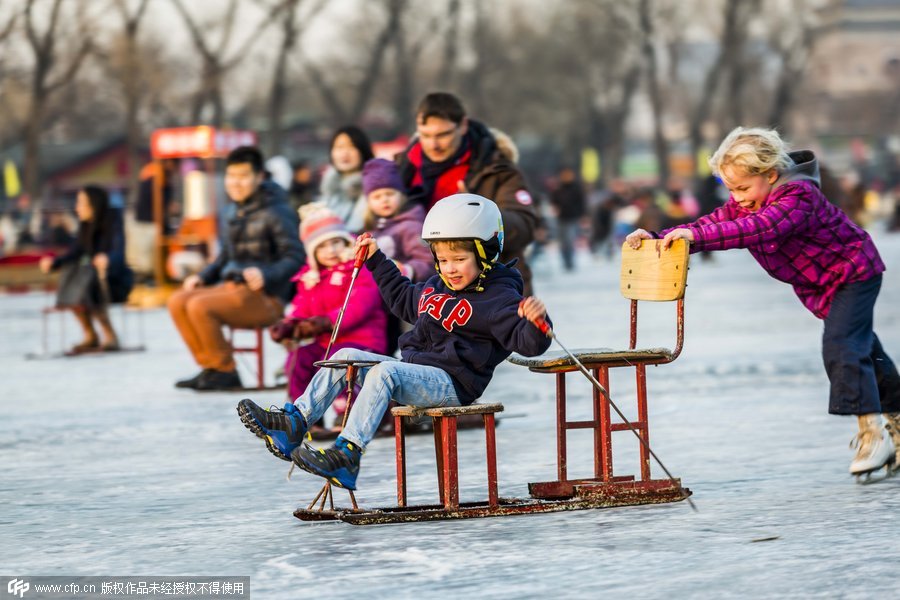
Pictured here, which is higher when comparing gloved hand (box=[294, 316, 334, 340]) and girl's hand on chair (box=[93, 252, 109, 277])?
girl's hand on chair (box=[93, 252, 109, 277])

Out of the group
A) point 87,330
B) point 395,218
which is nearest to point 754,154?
point 395,218

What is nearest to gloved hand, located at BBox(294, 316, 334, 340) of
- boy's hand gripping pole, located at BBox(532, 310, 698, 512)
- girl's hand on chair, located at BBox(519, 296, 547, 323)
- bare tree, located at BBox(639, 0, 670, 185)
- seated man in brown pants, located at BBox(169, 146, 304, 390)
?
seated man in brown pants, located at BBox(169, 146, 304, 390)

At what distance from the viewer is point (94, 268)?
1529 cm

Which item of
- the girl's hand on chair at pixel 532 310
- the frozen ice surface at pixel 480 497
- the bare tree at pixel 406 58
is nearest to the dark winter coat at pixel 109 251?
the frozen ice surface at pixel 480 497

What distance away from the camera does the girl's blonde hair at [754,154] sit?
22.4ft

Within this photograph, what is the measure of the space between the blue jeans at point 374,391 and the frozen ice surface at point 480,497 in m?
0.39

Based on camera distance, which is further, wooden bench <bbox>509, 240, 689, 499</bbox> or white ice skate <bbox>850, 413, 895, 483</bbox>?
white ice skate <bbox>850, 413, 895, 483</bbox>

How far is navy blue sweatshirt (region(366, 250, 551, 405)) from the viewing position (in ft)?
20.5

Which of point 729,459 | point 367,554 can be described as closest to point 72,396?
point 729,459

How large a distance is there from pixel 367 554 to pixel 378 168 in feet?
12.4

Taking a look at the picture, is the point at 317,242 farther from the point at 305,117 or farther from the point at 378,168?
the point at 305,117

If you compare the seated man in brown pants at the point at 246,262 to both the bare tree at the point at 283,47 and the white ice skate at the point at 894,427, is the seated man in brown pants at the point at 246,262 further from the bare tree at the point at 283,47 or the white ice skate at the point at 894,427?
the bare tree at the point at 283,47

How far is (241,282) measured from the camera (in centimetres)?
1120

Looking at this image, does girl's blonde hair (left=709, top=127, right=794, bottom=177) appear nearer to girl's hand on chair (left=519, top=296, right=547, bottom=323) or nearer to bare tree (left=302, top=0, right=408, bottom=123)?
girl's hand on chair (left=519, top=296, right=547, bottom=323)
